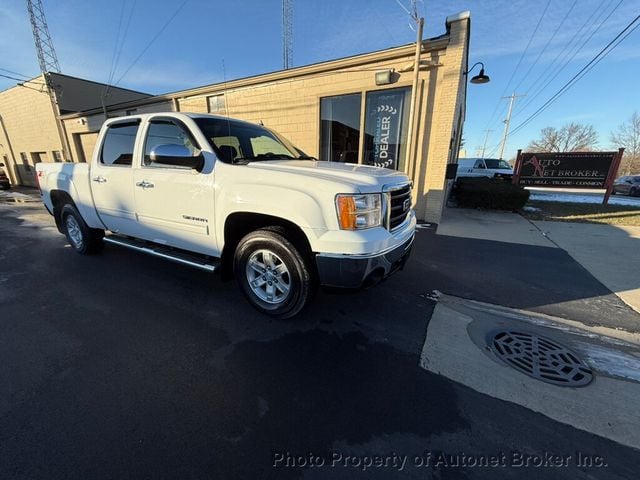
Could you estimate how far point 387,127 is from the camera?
26.0ft

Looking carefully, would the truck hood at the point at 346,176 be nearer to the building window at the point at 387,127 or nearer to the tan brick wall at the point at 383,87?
the tan brick wall at the point at 383,87

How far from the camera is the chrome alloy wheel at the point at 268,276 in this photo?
9.43 ft

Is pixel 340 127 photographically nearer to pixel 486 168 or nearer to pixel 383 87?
pixel 383 87

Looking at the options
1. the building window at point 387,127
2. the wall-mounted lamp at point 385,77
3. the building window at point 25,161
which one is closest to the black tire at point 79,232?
the building window at point 387,127

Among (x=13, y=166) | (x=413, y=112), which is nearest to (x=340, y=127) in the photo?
(x=413, y=112)

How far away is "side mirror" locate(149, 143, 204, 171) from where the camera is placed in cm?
292

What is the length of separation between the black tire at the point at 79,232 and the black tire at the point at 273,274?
3.33 m

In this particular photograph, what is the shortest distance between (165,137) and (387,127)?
20.3 ft

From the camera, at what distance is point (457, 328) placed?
293cm

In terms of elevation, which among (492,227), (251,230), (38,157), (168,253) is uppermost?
(38,157)

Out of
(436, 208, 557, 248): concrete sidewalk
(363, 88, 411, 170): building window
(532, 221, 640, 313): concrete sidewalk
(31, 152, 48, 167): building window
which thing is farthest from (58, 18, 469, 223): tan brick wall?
(31, 152, 48, 167): building window

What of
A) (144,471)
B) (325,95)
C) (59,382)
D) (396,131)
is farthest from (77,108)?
(144,471)

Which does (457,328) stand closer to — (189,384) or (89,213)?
(189,384)

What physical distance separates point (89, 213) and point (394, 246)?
4660 mm
